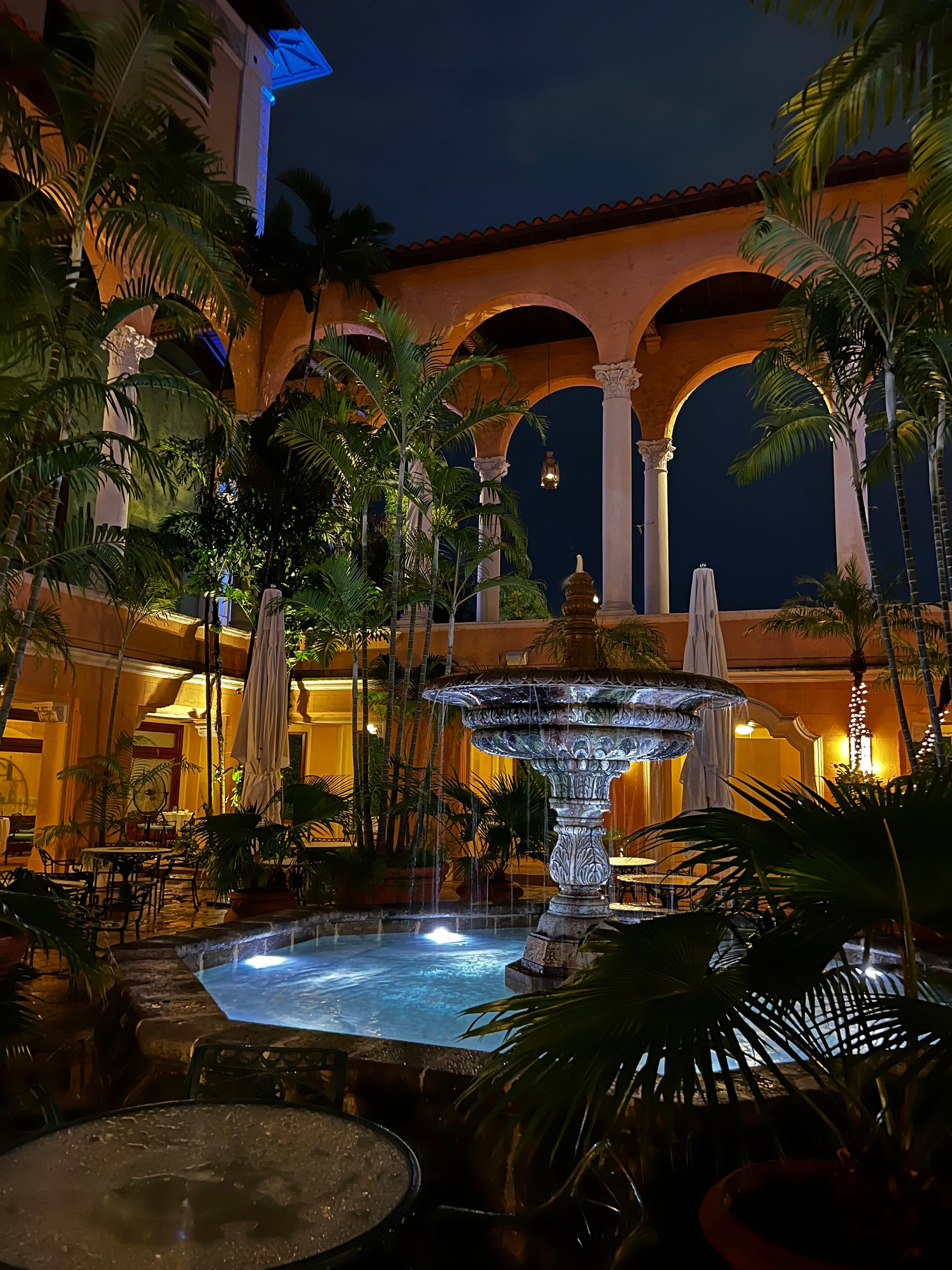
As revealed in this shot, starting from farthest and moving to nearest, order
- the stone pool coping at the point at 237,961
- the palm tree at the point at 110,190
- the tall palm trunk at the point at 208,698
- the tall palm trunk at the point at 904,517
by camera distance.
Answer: the tall palm trunk at the point at 208,698 < the tall palm trunk at the point at 904,517 < the palm tree at the point at 110,190 < the stone pool coping at the point at 237,961

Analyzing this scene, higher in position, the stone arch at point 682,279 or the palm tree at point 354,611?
the stone arch at point 682,279

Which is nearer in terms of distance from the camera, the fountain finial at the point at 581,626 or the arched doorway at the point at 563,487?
the fountain finial at the point at 581,626

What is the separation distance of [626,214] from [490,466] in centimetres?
455

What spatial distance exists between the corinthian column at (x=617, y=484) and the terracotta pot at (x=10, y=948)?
29.8 feet

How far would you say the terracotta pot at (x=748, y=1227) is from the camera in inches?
68.0

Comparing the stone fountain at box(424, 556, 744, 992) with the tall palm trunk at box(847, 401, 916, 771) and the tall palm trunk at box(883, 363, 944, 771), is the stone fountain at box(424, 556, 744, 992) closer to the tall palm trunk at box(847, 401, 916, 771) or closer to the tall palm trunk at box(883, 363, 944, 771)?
the tall palm trunk at box(883, 363, 944, 771)

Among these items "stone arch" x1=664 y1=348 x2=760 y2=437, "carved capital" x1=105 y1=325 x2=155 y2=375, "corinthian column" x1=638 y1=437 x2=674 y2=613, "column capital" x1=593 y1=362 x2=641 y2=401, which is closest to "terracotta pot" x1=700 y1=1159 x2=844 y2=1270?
"carved capital" x1=105 y1=325 x2=155 y2=375

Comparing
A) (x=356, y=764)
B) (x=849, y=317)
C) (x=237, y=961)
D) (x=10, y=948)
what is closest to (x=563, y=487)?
(x=356, y=764)

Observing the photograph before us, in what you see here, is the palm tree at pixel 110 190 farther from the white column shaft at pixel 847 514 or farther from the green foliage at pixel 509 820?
the white column shaft at pixel 847 514

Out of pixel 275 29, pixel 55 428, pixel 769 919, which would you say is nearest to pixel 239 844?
pixel 55 428

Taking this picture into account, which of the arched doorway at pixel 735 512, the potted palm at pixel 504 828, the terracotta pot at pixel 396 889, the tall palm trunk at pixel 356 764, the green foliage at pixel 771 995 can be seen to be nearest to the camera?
the green foliage at pixel 771 995

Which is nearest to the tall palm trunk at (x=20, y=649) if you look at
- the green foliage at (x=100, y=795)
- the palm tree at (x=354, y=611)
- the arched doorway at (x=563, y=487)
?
the palm tree at (x=354, y=611)

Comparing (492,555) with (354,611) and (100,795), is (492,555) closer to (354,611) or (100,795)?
(354,611)

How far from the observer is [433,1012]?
468 centimetres
